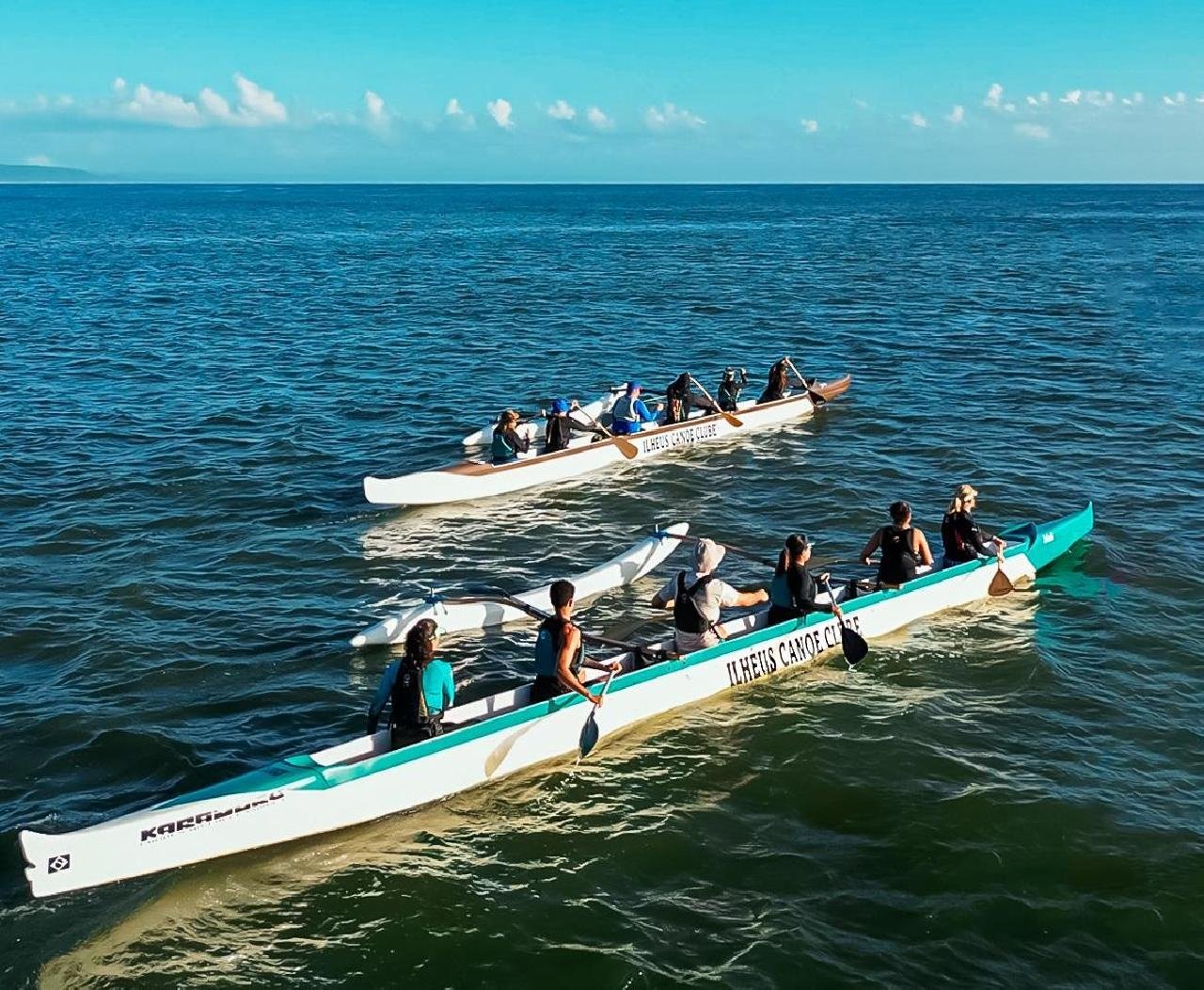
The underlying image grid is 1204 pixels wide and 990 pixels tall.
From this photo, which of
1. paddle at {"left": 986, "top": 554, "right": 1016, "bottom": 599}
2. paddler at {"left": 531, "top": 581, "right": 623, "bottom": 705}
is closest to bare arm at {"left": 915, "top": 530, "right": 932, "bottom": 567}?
paddle at {"left": 986, "top": 554, "right": 1016, "bottom": 599}

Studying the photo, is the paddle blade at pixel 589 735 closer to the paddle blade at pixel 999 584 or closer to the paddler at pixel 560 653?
the paddler at pixel 560 653

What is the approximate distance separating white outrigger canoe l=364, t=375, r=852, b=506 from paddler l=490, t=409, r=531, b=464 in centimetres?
19

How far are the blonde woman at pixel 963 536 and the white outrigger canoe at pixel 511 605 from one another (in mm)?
4027

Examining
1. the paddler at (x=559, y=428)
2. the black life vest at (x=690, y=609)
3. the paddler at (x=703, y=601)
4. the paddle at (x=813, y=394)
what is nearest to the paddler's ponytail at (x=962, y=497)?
the paddler at (x=703, y=601)

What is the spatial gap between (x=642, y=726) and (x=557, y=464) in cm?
934

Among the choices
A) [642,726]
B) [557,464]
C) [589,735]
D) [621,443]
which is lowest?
[642,726]

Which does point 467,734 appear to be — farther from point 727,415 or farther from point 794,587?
point 727,415

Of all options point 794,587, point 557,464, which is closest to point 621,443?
point 557,464

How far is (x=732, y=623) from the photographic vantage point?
43.4 feet

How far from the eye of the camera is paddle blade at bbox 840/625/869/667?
1284 cm

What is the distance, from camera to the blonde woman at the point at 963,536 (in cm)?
1501

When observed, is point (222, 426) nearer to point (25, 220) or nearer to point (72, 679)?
point (72, 679)

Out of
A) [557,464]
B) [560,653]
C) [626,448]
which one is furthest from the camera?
[626,448]

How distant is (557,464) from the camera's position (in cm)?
2047
